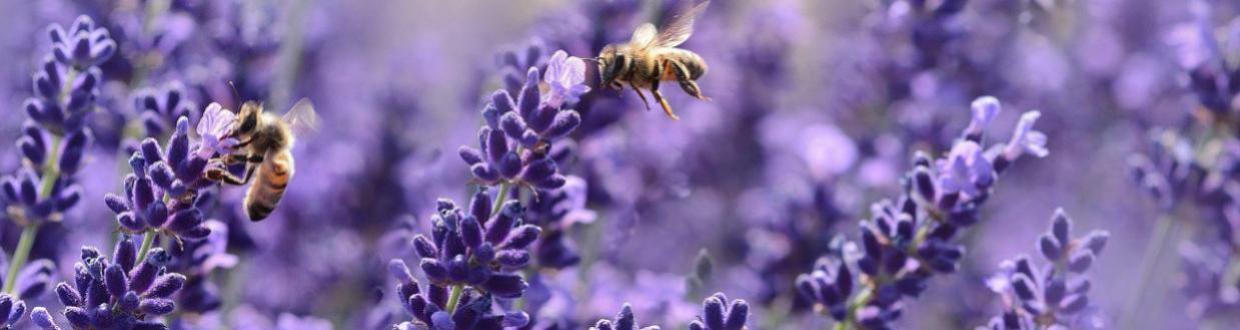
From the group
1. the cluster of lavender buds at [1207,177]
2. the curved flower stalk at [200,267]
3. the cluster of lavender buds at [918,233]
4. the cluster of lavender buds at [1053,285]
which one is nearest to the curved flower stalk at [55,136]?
the curved flower stalk at [200,267]

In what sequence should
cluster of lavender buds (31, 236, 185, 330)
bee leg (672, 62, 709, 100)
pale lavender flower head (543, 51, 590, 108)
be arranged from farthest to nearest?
bee leg (672, 62, 709, 100) → pale lavender flower head (543, 51, 590, 108) → cluster of lavender buds (31, 236, 185, 330)

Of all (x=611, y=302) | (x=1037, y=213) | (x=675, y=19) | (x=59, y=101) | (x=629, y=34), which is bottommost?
(x=59, y=101)

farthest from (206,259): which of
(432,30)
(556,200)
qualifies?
(432,30)

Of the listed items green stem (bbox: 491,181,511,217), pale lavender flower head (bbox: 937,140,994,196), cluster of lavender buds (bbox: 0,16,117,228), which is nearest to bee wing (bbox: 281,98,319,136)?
cluster of lavender buds (bbox: 0,16,117,228)

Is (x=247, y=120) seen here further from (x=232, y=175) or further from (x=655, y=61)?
(x=655, y=61)

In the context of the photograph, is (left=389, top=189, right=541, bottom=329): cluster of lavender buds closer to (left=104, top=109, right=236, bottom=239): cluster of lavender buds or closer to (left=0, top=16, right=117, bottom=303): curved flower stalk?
(left=104, top=109, right=236, bottom=239): cluster of lavender buds

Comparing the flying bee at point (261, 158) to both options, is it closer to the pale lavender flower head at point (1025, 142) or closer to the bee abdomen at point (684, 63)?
the bee abdomen at point (684, 63)

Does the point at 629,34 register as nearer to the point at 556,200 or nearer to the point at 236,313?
the point at 556,200
